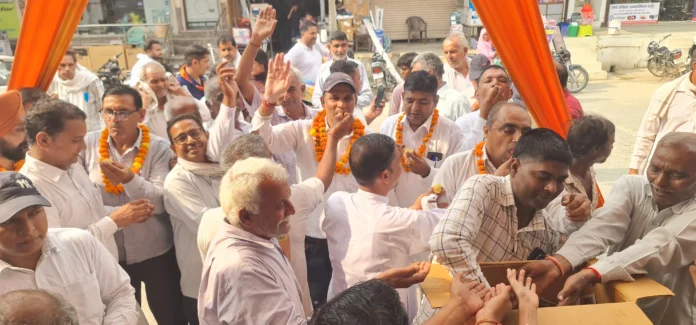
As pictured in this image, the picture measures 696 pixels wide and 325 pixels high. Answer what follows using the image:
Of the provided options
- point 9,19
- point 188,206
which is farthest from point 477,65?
point 9,19

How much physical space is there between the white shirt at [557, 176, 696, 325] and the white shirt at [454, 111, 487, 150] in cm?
145

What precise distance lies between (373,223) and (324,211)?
0.56 metres

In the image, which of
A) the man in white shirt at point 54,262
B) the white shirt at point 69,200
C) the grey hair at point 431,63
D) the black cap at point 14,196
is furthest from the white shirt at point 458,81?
the black cap at point 14,196

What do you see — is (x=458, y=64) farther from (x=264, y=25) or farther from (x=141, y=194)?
(x=141, y=194)

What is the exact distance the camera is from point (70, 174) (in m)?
2.81

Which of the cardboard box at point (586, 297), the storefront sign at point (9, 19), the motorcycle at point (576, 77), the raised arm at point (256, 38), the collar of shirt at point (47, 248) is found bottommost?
the motorcycle at point (576, 77)

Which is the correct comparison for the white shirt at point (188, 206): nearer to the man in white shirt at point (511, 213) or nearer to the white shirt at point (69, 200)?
the white shirt at point (69, 200)

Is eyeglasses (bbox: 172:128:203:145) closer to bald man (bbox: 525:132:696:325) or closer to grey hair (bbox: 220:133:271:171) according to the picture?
grey hair (bbox: 220:133:271:171)

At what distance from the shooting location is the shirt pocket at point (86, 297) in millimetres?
2102

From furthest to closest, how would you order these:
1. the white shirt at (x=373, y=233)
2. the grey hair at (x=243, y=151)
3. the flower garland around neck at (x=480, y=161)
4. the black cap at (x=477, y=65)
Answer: the black cap at (x=477, y=65) → the flower garland around neck at (x=480, y=161) → the grey hair at (x=243, y=151) → the white shirt at (x=373, y=233)

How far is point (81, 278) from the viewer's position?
2.14 metres

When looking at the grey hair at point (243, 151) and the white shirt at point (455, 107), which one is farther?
the white shirt at point (455, 107)

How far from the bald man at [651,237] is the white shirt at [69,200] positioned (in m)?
2.19

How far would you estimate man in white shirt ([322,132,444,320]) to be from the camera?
2.44m
